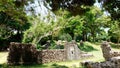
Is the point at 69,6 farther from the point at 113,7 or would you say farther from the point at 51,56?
the point at 51,56

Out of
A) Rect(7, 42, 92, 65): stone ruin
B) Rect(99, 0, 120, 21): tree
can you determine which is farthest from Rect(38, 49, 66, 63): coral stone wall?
Rect(99, 0, 120, 21): tree

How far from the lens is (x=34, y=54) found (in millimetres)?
22531

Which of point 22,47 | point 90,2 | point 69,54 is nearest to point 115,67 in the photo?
point 90,2

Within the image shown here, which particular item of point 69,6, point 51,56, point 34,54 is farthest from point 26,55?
point 69,6

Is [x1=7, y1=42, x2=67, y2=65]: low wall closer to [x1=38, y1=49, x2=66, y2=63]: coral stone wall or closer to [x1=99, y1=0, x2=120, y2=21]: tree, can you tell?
[x1=38, y1=49, x2=66, y2=63]: coral stone wall

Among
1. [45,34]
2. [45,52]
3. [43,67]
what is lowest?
[43,67]

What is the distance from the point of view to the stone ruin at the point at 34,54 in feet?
70.5

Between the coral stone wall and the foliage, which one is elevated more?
the foliage

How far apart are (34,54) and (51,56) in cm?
224

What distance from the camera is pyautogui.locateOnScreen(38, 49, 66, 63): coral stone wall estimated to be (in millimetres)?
23094

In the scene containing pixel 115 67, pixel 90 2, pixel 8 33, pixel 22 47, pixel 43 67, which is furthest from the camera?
pixel 8 33

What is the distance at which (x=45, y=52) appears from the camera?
77.6ft

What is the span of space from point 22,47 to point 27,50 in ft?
1.90

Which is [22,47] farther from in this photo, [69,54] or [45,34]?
[45,34]
